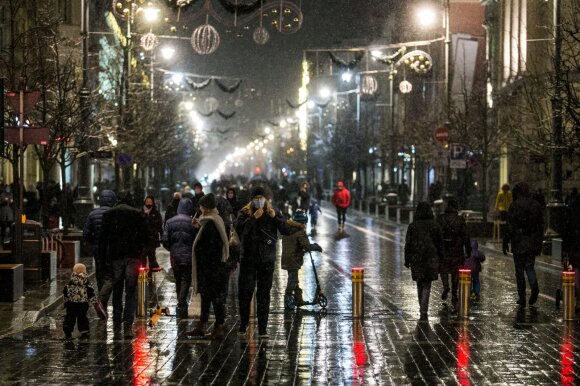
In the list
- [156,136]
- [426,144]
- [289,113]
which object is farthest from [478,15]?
[289,113]

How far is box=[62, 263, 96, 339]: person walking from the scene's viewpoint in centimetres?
1403

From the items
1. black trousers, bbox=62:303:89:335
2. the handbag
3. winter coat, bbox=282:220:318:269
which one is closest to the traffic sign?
winter coat, bbox=282:220:318:269

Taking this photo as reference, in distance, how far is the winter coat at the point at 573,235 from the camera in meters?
16.7

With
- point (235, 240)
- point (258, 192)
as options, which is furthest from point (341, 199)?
point (258, 192)

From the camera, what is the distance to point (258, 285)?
14.1 m

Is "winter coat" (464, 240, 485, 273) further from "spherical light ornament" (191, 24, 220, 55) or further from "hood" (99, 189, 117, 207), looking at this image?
"spherical light ornament" (191, 24, 220, 55)

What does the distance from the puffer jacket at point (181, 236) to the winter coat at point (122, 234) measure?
1.24m

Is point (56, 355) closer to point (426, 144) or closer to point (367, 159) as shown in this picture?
point (426, 144)

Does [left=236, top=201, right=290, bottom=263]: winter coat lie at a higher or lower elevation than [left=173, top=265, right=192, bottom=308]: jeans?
higher

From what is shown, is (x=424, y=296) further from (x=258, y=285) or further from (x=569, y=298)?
(x=258, y=285)

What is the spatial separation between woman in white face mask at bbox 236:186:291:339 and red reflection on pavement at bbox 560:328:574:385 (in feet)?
11.3

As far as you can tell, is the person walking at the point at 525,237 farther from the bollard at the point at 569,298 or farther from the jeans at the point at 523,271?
the bollard at the point at 569,298

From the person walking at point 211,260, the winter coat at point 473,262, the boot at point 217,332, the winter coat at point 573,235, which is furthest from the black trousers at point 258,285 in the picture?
the winter coat at point 473,262

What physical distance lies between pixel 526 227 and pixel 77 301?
24.0 feet
